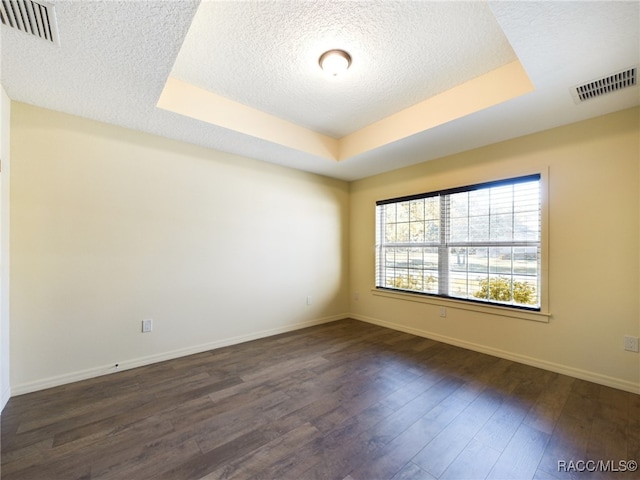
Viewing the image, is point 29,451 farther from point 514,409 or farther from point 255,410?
point 514,409

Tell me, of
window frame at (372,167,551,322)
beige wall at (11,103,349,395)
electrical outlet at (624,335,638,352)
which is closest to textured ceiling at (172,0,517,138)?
beige wall at (11,103,349,395)

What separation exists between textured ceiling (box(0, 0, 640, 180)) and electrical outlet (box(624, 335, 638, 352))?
6.51ft

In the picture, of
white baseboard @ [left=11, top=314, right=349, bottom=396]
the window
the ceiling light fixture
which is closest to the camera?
the ceiling light fixture

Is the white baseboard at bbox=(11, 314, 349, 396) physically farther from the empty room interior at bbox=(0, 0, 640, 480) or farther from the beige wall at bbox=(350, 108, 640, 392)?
the beige wall at bbox=(350, 108, 640, 392)

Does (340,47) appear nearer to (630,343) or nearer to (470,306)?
(470,306)

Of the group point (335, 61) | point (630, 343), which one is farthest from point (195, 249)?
point (630, 343)

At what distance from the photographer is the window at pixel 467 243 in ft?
9.40

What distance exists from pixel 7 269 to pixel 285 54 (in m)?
2.77

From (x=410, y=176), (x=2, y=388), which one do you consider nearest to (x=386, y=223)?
(x=410, y=176)

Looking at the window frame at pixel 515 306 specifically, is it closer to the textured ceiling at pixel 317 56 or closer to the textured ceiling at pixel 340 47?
the textured ceiling at pixel 317 56

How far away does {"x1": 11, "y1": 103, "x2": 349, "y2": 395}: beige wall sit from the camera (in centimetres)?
226

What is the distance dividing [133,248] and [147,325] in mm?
808

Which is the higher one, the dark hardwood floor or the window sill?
the window sill

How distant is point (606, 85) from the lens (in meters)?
2.02
